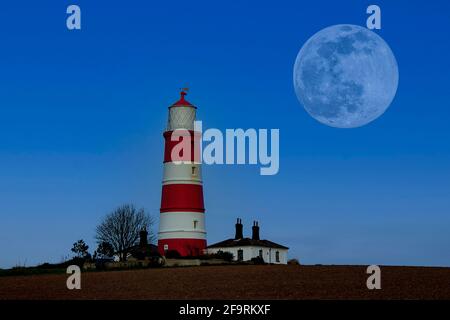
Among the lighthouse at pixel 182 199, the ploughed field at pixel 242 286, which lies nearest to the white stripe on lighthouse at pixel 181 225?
the lighthouse at pixel 182 199

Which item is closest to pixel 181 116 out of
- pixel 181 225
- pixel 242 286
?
pixel 181 225

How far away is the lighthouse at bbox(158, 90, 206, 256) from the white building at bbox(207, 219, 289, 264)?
10.8m

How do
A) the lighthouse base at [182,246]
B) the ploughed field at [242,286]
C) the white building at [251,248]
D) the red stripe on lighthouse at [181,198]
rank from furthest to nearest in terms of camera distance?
1. the white building at [251,248]
2. the lighthouse base at [182,246]
3. the red stripe on lighthouse at [181,198]
4. the ploughed field at [242,286]

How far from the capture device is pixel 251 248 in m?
70.8

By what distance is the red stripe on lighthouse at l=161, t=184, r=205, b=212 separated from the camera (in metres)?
58.8

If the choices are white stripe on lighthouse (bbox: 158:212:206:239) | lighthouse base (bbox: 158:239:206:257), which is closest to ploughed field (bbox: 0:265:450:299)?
white stripe on lighthouse (bbox: 158:212:206:239)

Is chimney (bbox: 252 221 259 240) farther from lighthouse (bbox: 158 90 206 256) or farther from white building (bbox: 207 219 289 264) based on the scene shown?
lighthouse (bbox: 158 90 206 256)

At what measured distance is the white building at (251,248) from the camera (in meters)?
71.0

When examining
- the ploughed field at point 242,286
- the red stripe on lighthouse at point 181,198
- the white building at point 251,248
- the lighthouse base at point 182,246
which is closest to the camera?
the ploughed field at point 242,286

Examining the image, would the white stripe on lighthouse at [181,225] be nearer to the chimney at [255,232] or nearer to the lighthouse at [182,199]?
the lighthouse at [182,199]

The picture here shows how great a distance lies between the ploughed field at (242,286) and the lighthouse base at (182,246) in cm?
1565
